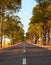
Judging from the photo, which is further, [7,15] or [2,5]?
[7,15]

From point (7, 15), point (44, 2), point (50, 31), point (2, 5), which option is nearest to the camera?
point (2, 5)

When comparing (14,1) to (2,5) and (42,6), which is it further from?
(42,6)

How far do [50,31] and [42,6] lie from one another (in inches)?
504

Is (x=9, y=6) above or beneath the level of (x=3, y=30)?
above

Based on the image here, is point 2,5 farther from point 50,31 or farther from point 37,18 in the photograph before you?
point 50,31

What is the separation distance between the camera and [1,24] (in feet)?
205

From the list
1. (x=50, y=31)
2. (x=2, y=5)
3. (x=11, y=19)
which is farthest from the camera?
(x=50, y=31)

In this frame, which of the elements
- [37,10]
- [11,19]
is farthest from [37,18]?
[11,19]

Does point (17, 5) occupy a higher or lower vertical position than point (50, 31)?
higher

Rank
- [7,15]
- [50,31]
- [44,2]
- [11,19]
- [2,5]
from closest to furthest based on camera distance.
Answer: [2,5], [44,2], [7,15], [11,19], [50,31]

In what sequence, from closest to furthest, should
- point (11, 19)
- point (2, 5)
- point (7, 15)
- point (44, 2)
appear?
point (2, 5)
point (44, 2)
point (7, 15)
point (11, 19)

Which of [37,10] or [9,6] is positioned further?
[37,10]

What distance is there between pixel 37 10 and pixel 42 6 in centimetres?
439

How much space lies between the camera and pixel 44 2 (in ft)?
181
